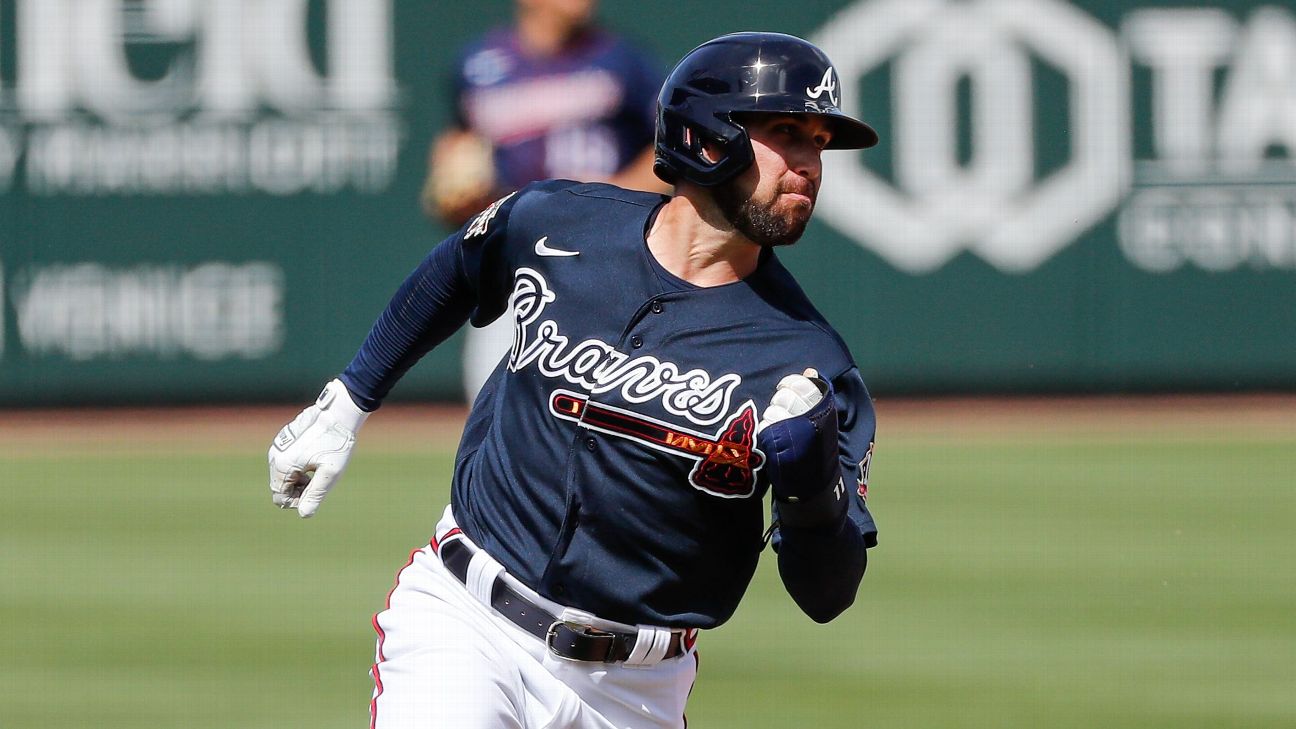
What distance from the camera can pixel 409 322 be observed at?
14.7 ft

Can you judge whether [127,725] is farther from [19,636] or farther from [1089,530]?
[1089,530]

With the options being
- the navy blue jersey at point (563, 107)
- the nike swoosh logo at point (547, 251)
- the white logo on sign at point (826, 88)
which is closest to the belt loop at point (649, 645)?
the nike swoosh logo at point (547, 251)

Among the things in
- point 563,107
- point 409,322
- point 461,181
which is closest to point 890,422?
point 563,107

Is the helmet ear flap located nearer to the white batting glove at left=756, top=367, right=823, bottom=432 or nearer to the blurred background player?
the white batting glove at left=756, top=367, right=823, bottom=432

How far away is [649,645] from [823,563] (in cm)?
46

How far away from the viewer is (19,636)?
7.41 meters

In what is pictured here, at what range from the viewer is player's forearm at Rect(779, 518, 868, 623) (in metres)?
3.68

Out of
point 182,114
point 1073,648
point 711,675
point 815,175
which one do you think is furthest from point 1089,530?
point 182,114

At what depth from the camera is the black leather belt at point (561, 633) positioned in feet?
12.8

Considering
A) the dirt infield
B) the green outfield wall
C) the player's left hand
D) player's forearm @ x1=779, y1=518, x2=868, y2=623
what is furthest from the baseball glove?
the player's left hand

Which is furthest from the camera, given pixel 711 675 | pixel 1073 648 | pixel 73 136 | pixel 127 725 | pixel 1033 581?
pixel 73 136

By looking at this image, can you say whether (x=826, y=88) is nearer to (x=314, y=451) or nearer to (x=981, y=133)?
(x=314, y=451)

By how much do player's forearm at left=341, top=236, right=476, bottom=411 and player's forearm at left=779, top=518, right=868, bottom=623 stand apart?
1.13 metres

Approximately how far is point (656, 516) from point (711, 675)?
297 centimetres
